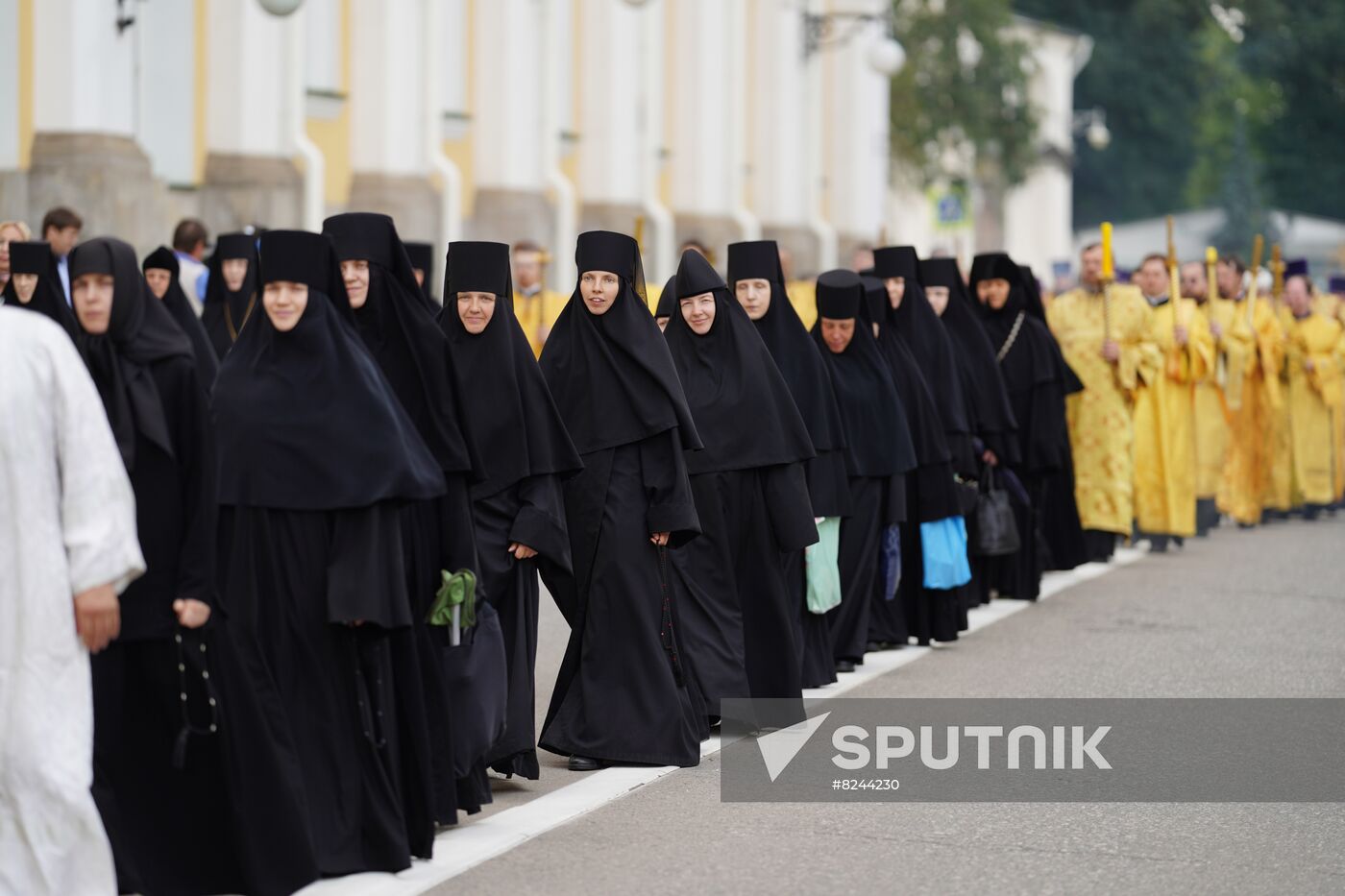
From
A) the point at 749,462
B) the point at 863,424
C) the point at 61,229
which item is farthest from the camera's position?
the point at 61,229

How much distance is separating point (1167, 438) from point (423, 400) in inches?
444

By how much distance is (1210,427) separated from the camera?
65.3 feet

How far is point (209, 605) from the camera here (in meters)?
6.75

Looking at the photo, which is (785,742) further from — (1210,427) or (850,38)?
(850,38)

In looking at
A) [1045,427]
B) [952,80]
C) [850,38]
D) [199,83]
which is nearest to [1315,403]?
[1045,427]

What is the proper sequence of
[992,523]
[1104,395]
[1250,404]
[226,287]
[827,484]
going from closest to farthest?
[827,484]
[226,287]
[992,523]
[1104,395]
[1250,404]

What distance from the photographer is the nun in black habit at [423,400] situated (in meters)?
7.71

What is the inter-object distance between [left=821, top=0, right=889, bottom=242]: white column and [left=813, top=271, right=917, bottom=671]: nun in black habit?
25450mm

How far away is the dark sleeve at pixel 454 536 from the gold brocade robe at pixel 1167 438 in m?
10.5

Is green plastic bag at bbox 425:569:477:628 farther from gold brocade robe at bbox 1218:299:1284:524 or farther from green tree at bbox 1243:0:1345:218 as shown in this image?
green tree at bbox 1243:0:1345:218

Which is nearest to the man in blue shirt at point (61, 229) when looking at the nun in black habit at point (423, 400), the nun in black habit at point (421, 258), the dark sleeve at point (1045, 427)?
the nun in black habit at point (421, 258)

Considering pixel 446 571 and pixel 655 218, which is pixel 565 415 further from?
pixel 655 218

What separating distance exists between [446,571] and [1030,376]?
8.45 meters

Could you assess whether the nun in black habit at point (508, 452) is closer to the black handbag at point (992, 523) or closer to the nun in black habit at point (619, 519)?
the nun in black habit at point (619, 519)
